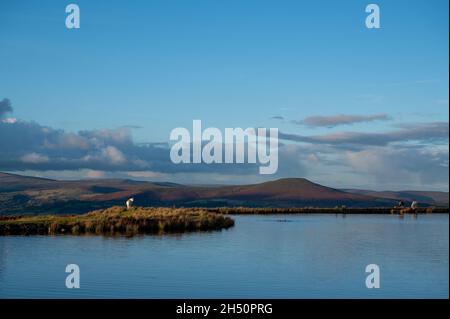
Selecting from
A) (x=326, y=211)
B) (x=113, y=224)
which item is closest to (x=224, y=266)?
(x=113, y=224)

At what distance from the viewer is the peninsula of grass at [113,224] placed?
4216 cm

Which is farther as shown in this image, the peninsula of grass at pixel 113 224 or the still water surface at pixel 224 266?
the peninsula of grass at pixel 113 224

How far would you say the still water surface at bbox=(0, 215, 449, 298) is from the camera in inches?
909

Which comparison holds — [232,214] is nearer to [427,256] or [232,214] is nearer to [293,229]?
[293,229]

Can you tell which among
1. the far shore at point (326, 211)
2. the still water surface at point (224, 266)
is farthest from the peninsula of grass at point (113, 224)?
the far shore at point (326, 211)

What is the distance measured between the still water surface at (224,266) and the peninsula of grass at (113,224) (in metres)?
3.00

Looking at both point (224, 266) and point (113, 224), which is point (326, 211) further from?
point (224, 266)

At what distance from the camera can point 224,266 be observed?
28.5 metres

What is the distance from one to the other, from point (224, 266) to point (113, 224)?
17.8 m

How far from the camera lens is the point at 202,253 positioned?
32281 millimetres

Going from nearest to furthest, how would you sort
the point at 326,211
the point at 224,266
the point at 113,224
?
the point at 224,266 → the point at 113,224 → the point at 326,211

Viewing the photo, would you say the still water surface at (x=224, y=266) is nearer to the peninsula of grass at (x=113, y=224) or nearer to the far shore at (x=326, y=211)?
the peninsula of grass at (x=113, y=224)

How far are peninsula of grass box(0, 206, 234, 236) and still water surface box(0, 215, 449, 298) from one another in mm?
2999
